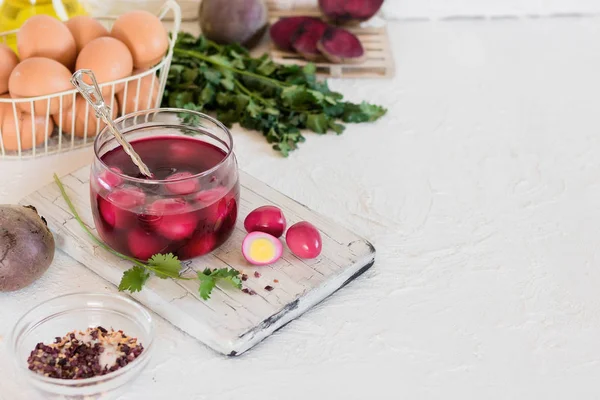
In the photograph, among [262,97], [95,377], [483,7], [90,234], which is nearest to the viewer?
[95,377]

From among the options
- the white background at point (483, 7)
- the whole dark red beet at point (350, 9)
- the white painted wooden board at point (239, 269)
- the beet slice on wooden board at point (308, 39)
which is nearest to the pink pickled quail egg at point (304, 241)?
the white painted wooden board at point (239, 269)

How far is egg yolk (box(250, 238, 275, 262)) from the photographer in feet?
3.45

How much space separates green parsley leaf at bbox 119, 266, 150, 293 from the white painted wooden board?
0.02m

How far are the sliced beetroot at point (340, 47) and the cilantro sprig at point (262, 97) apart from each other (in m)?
0.08

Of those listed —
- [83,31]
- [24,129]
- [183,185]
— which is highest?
[183,185]

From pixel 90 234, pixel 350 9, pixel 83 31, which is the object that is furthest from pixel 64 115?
pixel 350 9

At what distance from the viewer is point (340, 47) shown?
1.61m

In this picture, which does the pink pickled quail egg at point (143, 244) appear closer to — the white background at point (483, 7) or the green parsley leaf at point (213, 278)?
the green parsley leaf at point (213, 278)

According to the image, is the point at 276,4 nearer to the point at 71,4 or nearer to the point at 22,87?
the point at 71,4

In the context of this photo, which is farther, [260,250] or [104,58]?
[104,58]

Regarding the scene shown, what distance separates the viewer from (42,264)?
1034 millimetres

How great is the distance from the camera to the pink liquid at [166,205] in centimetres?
99

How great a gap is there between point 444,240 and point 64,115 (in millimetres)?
611

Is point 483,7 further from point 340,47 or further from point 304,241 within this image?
point 304,241
